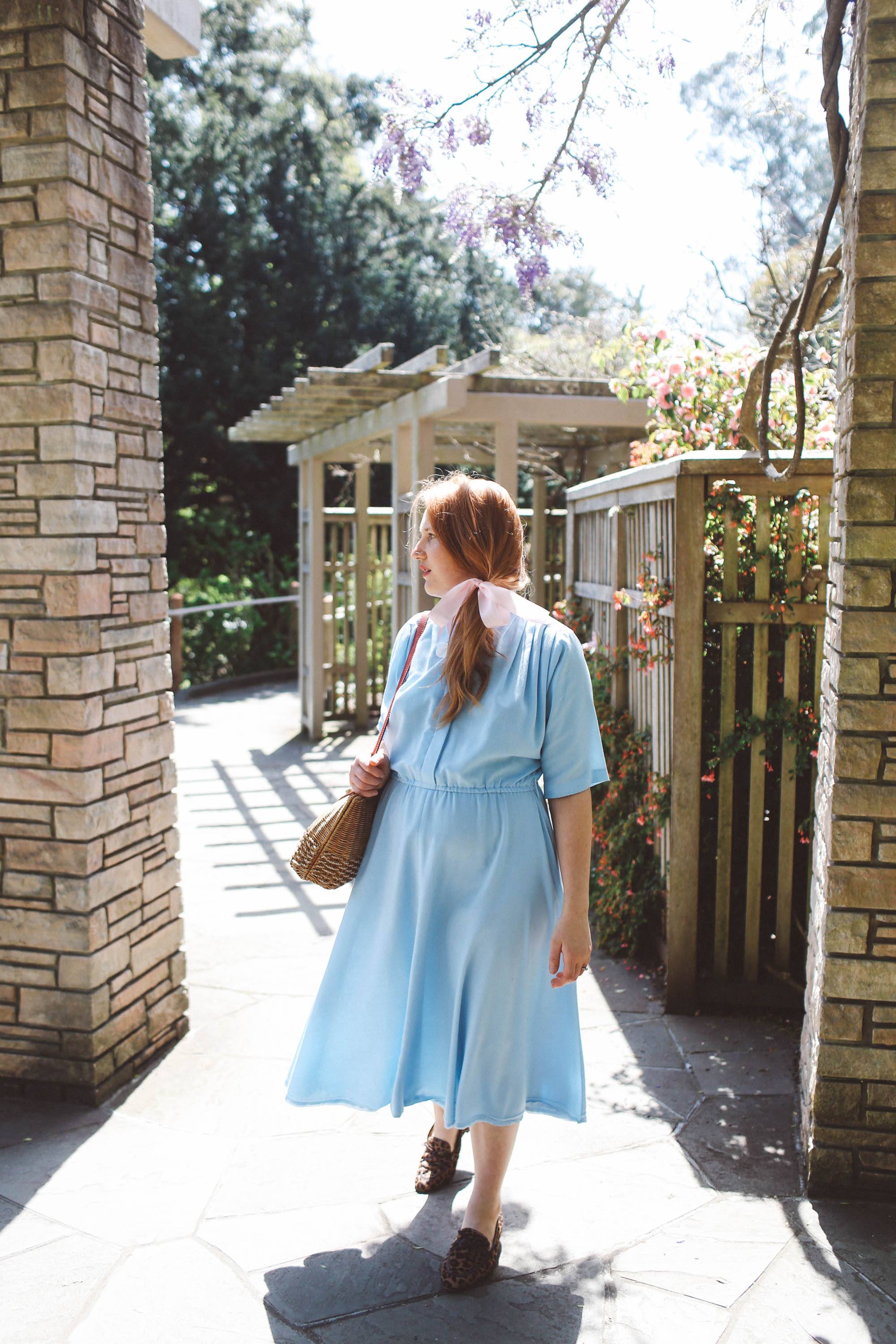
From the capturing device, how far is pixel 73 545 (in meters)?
3.02

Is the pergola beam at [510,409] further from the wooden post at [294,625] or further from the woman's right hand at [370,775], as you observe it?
the wooden post at [294,625]

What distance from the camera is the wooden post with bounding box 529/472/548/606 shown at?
28.3 feet

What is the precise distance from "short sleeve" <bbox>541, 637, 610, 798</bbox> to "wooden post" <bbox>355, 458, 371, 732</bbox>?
767 cm

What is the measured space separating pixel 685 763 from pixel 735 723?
0.77ft

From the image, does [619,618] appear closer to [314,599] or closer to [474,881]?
[474,881]

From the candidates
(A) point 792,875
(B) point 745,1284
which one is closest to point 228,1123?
(B) point 745,1284

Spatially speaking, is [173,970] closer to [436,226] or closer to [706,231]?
[706,231]

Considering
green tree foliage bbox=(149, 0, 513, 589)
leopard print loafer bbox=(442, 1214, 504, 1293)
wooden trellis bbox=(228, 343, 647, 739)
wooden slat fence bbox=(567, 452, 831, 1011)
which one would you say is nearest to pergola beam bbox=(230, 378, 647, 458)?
wooden trellis bbox=(228, 343, 647, 739)

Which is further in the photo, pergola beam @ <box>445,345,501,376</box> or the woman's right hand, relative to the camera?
pergola beam @ <box>445,345,501,376</box>

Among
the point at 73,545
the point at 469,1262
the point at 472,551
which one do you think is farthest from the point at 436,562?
the point at 469,1262

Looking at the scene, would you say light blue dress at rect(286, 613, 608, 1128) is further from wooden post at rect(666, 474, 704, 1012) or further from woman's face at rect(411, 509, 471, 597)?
wooden post at rect(666, 474, 704, 1012)

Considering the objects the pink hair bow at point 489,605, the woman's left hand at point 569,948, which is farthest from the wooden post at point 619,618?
the woman's left hand at point 569,948

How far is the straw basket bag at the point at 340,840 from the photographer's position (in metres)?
2.42

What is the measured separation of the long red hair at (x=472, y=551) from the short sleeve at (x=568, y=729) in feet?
0.48
